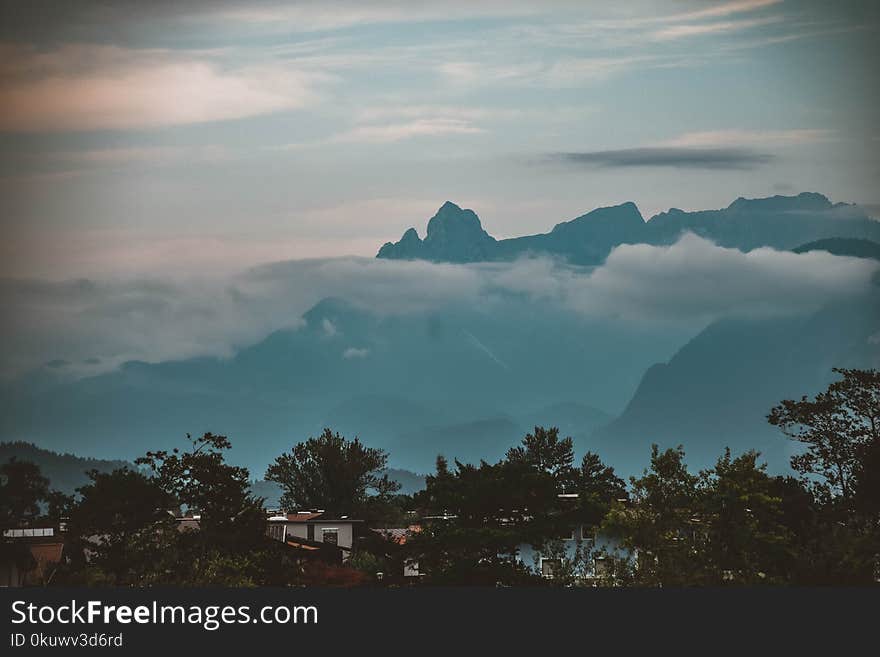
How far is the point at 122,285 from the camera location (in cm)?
15400

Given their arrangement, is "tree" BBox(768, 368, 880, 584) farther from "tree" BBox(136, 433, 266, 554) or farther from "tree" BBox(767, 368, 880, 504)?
"tree" BBox(136, 433, 266, 554)

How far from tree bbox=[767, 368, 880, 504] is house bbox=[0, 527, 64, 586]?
80.6 ft

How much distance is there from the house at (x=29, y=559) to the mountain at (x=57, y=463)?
88575 mm

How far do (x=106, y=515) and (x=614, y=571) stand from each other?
1410 cm

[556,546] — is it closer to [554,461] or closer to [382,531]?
[382,531]

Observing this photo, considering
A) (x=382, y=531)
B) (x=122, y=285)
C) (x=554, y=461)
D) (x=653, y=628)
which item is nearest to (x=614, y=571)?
(x=653, y=628)

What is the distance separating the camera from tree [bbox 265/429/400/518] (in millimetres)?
80250

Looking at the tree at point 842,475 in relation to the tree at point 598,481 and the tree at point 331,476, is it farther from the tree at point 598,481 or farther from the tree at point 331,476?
the tree at point 331,476


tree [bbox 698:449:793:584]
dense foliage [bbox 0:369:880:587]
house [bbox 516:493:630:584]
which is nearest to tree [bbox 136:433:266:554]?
dense foliage [bbox 0:369:880:587]

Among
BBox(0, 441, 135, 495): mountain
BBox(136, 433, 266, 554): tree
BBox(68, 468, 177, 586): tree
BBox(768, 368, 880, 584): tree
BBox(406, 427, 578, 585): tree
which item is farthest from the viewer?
BBox(0, 441, 135, 495): mountain

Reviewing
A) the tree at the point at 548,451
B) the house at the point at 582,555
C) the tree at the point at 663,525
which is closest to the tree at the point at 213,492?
the house at the point at 582,555

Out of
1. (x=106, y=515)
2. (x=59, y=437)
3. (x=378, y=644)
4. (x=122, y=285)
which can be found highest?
(x=122, y=285)

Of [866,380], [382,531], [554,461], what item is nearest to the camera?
[866,380]

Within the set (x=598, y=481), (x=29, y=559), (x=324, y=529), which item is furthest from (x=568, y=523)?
(x=598, y=481)
